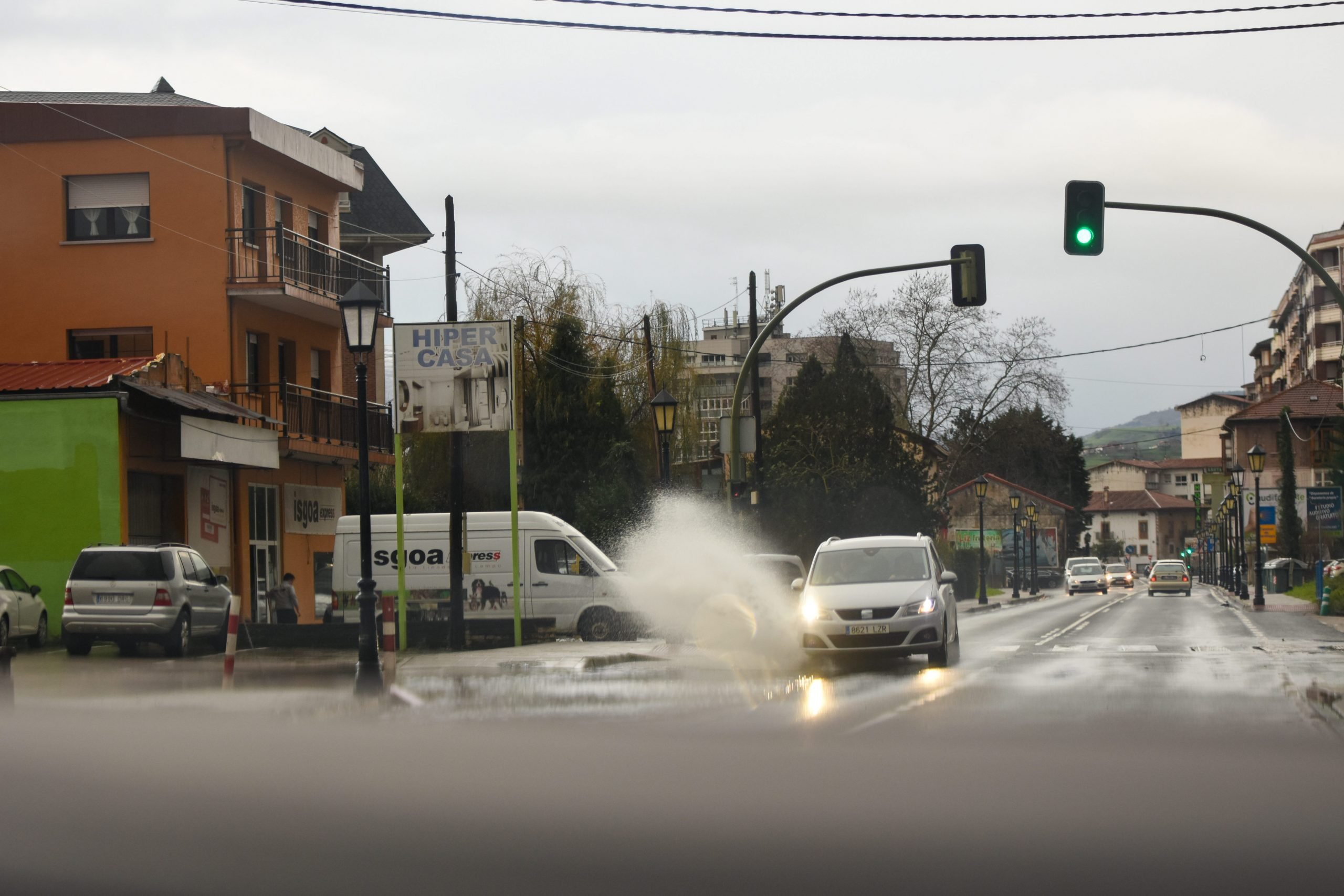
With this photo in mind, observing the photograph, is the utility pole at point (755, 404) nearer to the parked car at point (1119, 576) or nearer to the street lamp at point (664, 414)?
the street lamp at point (664, 414)

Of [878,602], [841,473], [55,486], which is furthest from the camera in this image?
[841,473]

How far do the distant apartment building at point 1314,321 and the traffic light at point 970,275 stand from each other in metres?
70.8

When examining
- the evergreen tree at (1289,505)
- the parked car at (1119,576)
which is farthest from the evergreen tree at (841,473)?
the parked car at (1119,576)

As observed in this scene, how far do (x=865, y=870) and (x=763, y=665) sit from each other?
41.5ft

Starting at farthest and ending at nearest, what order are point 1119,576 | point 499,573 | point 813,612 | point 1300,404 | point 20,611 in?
point 1300,404 → point 1119,576 → point 499,573 → point 20,611 → point 813,612

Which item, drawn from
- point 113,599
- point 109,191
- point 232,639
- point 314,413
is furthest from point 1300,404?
point 232,639

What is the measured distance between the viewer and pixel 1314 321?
100m

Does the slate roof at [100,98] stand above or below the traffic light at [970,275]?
above

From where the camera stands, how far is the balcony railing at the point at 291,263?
30469mm

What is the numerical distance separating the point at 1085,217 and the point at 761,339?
7527 mm

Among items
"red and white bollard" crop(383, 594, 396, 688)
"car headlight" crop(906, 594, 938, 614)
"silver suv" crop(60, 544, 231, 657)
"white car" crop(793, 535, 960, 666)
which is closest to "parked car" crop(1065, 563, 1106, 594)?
"white car" crop(793, 535, 960, 666)

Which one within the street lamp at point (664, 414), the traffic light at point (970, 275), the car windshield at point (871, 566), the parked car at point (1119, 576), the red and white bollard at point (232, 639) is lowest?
the parked car at point (1119, 576)

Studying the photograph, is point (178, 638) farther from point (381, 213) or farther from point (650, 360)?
point (381, 213)

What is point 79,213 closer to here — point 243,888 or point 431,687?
point 431,687
